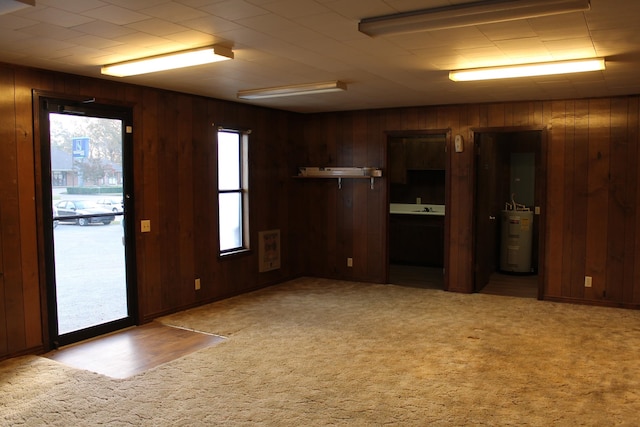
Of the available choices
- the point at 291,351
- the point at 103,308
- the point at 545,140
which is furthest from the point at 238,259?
the point at 545,140

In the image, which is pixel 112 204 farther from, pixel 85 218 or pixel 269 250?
pixel 269 250

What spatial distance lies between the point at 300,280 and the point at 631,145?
14.6 feet

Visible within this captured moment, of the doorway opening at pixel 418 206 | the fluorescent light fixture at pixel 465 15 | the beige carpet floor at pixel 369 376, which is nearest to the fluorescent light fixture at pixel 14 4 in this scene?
the fluorescent light fixture at pixel 465 15

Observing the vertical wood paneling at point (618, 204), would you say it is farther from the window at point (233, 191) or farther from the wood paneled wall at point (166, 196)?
the window at point (233, 191)

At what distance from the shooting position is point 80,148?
4656 mm

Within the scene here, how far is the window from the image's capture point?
637 centimetres

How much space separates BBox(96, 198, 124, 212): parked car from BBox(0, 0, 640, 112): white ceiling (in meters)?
1.15

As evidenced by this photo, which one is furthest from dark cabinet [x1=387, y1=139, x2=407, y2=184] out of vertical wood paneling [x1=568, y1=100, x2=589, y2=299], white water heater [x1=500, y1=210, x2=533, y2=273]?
vertical wood paneling [x1=568, y1=100, x2=589, y2=299]

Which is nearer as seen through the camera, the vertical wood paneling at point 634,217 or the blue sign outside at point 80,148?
the blue sign outside at point 80,148

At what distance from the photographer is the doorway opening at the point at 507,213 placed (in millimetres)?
6816

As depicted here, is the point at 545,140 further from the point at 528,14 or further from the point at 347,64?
the point at 528,14

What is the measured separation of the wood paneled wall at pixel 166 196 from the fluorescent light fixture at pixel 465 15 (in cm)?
294

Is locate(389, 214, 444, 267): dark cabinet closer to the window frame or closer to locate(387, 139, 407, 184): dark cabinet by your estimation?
locate(387, 139, 407, 184): dark cabinet

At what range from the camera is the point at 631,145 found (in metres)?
5.71
